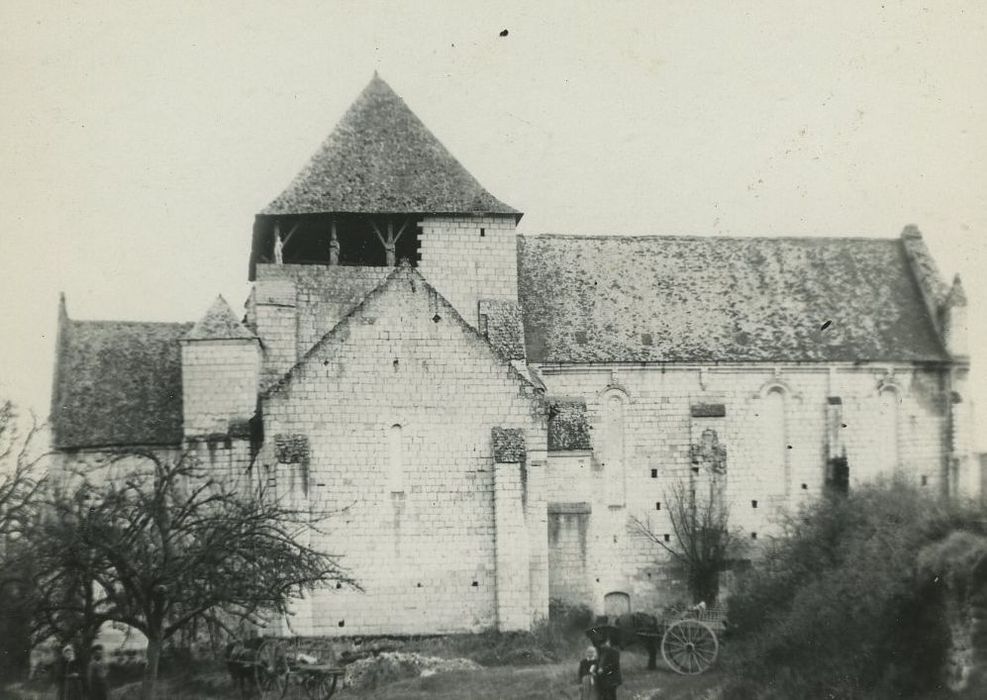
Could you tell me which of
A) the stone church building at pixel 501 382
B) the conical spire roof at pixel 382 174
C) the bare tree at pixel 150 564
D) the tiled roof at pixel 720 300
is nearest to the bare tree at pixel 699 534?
the stone church building at pixel 501 382

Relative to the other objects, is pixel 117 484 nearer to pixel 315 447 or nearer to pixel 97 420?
pixel 97 420

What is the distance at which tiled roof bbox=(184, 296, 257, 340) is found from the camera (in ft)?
98.7

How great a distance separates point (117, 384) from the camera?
31.5 meters

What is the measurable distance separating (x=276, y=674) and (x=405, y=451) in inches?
297

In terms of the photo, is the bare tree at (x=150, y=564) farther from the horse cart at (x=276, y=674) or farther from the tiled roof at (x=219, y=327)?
the tiled roof at (x=219, y=327)

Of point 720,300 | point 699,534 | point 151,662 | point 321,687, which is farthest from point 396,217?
point 151,662

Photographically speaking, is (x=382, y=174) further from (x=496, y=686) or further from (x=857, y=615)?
(x=857, y=615)

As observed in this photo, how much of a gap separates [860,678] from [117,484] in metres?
19.2

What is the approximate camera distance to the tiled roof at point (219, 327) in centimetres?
3008

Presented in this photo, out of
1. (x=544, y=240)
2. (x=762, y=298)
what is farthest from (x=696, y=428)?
(x=544, y=240)

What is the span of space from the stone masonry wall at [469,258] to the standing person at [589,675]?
14.8 metres

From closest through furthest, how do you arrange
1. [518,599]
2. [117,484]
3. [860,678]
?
[860,678], [518,599], [117,484]

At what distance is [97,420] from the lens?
30.7 m

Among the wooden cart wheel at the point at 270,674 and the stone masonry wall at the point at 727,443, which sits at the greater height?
the stone masonry wall at the point at 727,443
